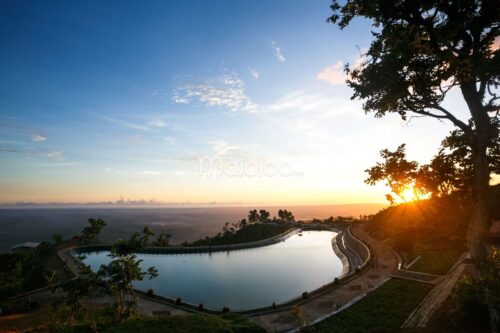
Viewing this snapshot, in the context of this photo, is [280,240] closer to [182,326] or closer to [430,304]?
[430,304]

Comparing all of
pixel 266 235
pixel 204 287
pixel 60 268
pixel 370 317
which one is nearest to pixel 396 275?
pixel 370 317

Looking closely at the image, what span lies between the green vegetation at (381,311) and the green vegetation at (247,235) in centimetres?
5120

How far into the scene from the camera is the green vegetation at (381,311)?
17.9 meters

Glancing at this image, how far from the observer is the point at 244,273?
4634 centimetres

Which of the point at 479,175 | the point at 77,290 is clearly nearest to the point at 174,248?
the point at 77,290

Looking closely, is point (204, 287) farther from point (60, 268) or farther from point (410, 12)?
point (410, 12)

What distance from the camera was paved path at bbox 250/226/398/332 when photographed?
21.0 m

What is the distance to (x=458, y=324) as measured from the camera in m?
14.3

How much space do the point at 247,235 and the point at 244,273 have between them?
3403 cm

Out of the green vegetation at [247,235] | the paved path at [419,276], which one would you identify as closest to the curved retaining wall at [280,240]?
the green vegetation at [247,235]

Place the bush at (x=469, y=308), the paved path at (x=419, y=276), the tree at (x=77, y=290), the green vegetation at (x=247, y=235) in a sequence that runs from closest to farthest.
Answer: the bush at (x=469, y=308) < the tree at (x=77, y=290) < the paved path at (x=419, y=276) < the green vegetation at (x=247, y=235)

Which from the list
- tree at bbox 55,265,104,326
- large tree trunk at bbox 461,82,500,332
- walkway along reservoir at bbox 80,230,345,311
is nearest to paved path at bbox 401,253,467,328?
large tree trunk at bbox 461,82,500,332

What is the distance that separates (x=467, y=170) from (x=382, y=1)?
8755mm

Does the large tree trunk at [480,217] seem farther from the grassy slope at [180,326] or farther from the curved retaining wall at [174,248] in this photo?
the curved retaining wall at [174,248]
